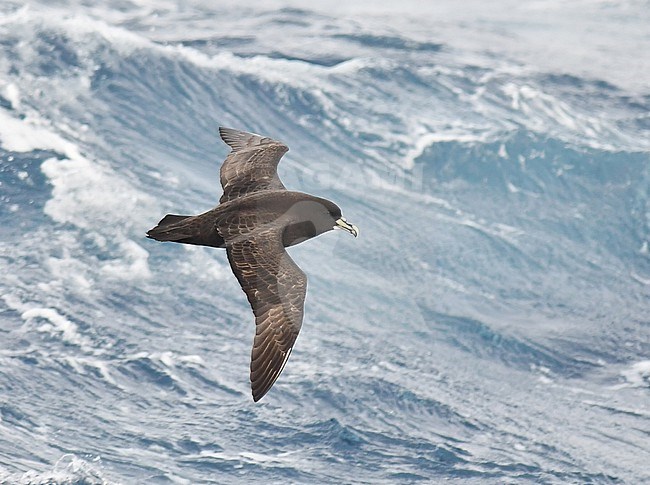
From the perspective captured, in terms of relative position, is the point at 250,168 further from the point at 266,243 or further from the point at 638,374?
the point at 638,374

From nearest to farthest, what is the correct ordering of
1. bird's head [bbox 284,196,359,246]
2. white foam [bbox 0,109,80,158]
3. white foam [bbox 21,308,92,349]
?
bird's head [bbox 284,196,359,246], white foam [bbox 21,308,92,349], white foam [bbox 0,109,80,158]

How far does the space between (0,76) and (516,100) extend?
55.5ft

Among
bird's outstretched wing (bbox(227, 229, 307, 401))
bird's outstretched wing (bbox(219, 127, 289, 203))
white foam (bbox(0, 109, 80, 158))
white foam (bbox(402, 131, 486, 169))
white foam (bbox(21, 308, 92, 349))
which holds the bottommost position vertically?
white foam (bbox(21, 308, 92, 349))

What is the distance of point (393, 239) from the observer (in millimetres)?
36125

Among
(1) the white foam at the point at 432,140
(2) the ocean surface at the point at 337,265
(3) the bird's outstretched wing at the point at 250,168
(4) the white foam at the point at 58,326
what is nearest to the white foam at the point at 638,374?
(2) the ocean surface at the point at 337,265

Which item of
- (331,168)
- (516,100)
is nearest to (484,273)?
(331,168)

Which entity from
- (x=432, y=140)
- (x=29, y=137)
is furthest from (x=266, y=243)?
(x=432, y=140)

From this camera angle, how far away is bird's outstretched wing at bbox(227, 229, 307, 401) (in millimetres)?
16547

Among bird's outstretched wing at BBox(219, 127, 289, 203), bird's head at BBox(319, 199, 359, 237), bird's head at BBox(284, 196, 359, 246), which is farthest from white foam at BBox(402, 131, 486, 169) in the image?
bird's head at BBox(284, 196, 359, 246)

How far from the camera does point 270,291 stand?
56.1 ft

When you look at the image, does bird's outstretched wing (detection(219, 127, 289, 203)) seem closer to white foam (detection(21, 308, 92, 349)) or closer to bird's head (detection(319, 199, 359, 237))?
bird's head (detection(319, 199, 359, 237))

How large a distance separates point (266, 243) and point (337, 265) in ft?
56.2

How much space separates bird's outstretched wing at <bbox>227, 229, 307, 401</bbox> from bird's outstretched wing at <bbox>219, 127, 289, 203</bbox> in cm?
213

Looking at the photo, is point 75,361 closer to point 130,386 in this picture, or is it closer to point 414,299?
point 130,386
